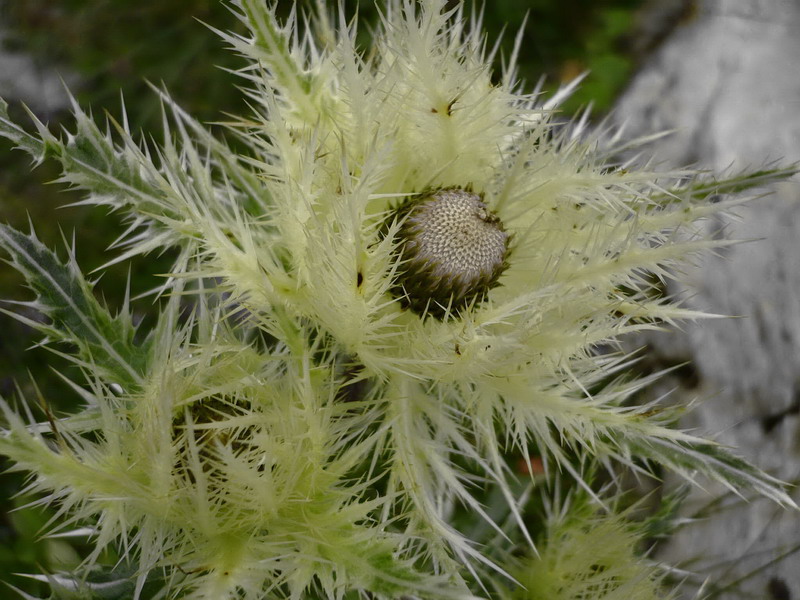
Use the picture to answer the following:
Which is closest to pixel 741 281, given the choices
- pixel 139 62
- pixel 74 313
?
pixel 74 313

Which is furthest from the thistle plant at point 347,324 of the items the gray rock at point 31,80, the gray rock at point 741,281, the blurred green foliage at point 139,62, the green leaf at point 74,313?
the gray rock at point 31,80

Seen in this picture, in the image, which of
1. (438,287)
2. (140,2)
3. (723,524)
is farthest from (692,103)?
(140,2)

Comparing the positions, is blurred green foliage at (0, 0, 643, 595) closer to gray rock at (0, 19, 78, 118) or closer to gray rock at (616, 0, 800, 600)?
gray rock at (0, 19, 78, 118)

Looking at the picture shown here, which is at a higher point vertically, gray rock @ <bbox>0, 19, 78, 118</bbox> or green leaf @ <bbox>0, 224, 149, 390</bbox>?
green leaf @ <bbox>0, 224, 149, 390</bbox>

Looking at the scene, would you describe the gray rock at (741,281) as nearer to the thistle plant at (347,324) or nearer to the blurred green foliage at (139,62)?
the blurred green foliage at (139,62)

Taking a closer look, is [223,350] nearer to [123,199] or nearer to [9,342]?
[123,199]

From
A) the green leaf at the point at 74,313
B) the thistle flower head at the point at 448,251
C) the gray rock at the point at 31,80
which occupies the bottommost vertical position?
the gray rock at the point at 31,80

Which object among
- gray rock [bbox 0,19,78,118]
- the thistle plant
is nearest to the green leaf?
the thistle plant
